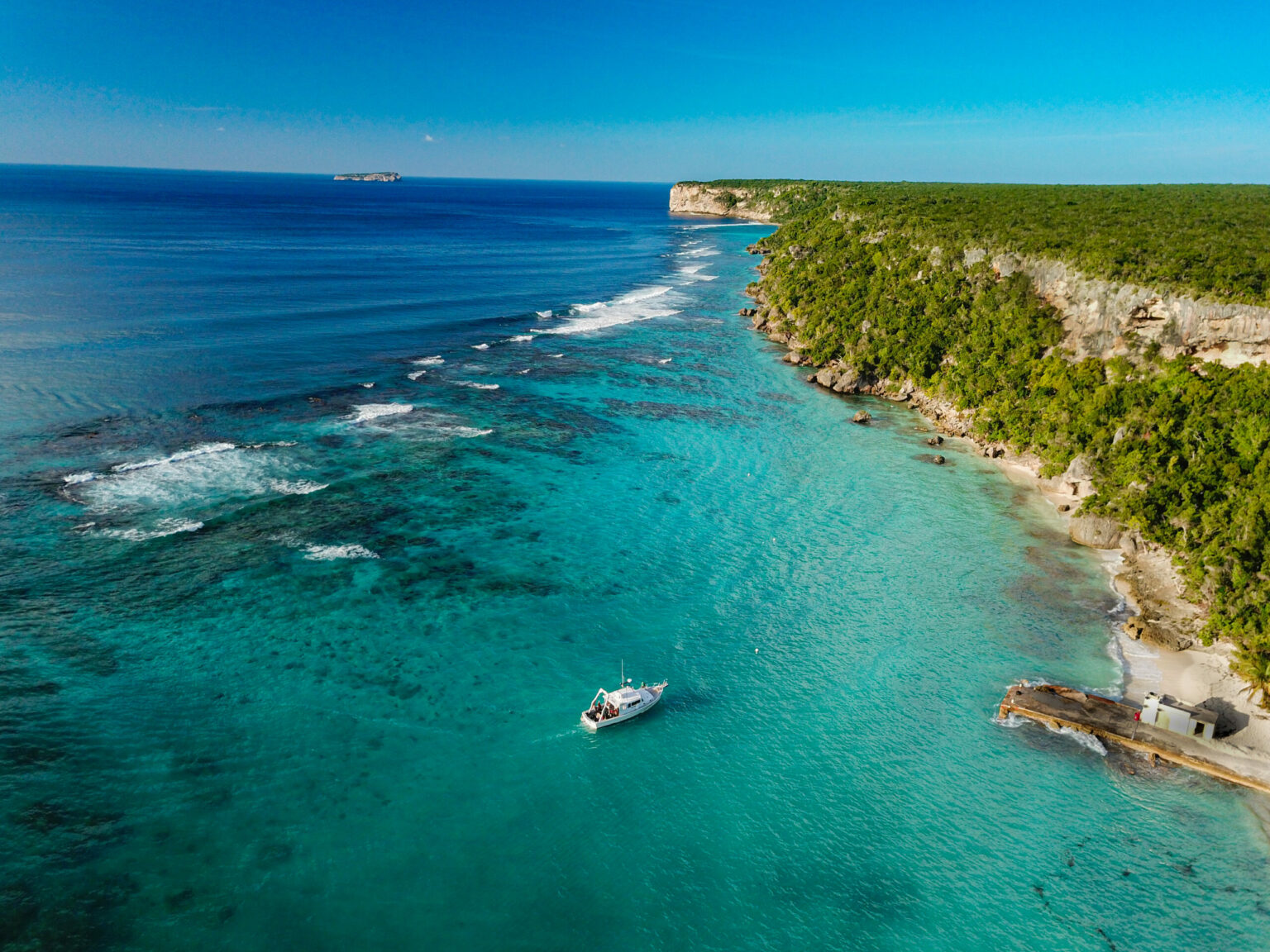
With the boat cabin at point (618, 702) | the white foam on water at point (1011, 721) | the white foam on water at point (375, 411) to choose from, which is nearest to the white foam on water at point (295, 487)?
the white foam on water at point (375, 411)

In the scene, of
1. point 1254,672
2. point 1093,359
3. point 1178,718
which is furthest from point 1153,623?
point 1093,359

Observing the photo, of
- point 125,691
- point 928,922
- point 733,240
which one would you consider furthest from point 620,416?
point 733,240

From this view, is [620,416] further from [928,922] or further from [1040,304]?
[928,922]

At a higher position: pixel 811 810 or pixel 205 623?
pixel 205 623

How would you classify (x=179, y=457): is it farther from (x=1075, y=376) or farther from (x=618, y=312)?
(x=618, y=312)

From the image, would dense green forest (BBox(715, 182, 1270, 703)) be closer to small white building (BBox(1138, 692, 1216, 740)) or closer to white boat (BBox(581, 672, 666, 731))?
small white building (BBox(1138, 692, 1216, 740))

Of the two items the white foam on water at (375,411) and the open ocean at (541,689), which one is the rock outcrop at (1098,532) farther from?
the white foam on water at (375,411)
